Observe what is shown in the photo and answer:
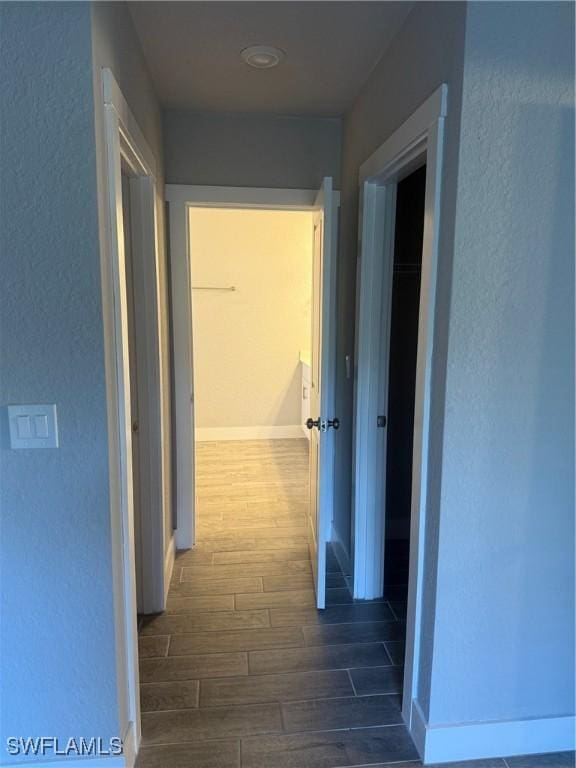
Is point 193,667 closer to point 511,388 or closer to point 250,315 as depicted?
point 511,388

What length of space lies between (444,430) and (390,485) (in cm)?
177

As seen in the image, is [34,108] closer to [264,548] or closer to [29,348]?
[29,348]

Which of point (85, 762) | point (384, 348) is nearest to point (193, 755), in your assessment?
point (85, 762)

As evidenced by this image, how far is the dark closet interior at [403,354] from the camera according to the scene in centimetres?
301

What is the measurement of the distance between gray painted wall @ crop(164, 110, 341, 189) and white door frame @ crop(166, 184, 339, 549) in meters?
0.06

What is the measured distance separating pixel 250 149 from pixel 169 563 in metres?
2.33

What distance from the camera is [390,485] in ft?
10.5

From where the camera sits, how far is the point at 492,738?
1.65 meters

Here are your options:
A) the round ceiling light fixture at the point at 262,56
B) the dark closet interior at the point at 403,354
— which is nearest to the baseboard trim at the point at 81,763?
the dark closet interior at the point at 403,354

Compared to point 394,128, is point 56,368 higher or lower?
lower

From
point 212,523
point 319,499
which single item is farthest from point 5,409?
point 212,523

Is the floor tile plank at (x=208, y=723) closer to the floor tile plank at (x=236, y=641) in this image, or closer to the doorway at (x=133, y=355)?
the floor tile plank at (x=236, y=641)

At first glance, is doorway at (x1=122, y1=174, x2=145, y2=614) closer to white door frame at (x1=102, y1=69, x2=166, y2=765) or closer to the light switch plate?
white door frame at (x1=102, y1=69, x2=166, y2=765)

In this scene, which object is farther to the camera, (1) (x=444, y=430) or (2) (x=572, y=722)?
(2) (x=572, y=722)
